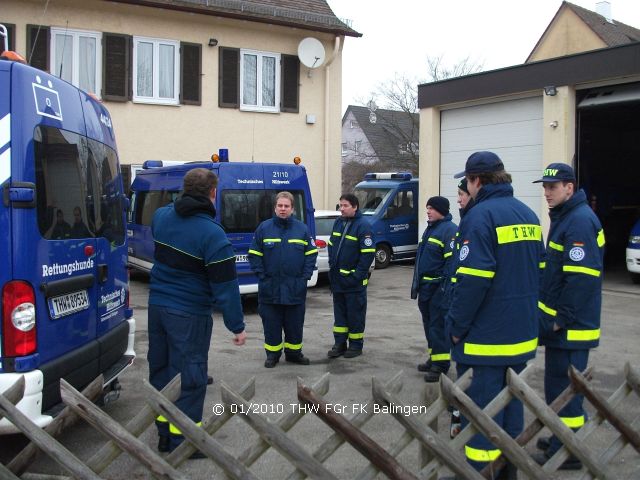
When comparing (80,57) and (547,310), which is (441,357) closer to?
(547,310)

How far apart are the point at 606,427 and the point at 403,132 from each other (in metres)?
37.0

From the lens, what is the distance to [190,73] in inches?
644

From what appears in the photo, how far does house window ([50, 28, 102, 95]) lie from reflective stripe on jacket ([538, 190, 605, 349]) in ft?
43.3

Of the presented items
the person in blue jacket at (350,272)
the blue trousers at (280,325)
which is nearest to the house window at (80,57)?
the person in blue jacket at (350,272)

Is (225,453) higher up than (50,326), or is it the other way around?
(50,326)

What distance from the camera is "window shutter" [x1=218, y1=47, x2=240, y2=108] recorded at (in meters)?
16.7

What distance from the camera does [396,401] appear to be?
2.88 meters

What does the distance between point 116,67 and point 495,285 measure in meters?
13.8

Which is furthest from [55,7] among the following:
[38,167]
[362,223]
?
[38,167]

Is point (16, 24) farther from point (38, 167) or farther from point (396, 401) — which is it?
point (396, 401)

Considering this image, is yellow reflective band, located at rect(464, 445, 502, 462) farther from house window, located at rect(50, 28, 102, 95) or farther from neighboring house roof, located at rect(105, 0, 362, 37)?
neighboring house roof, located at rect(105, 0, 362, 37)

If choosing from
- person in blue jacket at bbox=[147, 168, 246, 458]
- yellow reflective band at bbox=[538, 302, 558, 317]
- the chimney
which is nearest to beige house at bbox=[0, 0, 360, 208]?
person in blue jacket at bbox=[147, 168, 246, 458]

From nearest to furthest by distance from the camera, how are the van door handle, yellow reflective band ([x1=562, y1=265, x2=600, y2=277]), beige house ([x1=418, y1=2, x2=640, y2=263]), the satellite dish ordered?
yellow reflective band ([x1=562, y1=265, x2=600, y2=277])
the van door handle
beige house ([x1=418, y1=2, x2=640, y2=263])
the satellite dish

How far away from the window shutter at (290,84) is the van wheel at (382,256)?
455 centimetres
